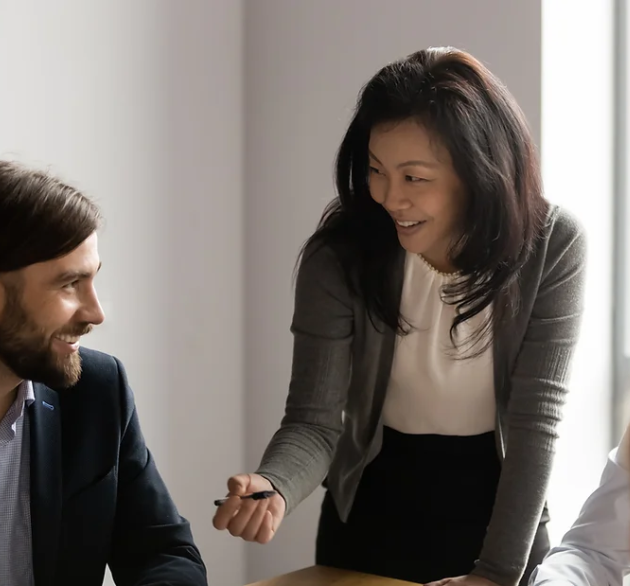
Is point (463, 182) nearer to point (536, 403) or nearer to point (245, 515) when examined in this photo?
point (536, 403)

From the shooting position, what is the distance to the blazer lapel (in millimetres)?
1562

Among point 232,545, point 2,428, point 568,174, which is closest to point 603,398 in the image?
point 568,174

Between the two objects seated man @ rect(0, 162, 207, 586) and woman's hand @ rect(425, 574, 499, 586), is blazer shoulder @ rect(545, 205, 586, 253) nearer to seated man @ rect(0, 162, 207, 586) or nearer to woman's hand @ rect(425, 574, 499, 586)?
woman's hand @ rect(425, 574, 499, 586)

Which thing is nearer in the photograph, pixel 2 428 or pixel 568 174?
pixel 2 428

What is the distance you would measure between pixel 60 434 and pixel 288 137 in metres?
1.55

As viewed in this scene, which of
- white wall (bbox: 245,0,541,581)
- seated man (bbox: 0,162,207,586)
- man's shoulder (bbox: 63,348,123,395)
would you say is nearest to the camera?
seated man (bbox: 0,162,207,586)

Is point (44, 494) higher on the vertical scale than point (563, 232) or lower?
lower

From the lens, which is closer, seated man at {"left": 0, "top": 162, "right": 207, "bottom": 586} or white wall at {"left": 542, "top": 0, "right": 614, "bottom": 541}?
seated man at {"left": 0, "top": 162, "right": 207, "bottom": 586}

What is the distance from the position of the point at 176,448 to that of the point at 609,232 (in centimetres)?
136

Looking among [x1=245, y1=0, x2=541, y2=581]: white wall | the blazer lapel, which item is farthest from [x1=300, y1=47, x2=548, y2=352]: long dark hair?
[x1=245, y1=0, x2=541, y2=581]: white wall

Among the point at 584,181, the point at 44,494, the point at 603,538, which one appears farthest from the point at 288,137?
the point at 603,538

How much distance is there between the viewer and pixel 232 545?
3.04 meters

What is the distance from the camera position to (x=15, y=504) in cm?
157

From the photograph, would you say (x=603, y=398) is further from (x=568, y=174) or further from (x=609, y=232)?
(x=568, y=174)
